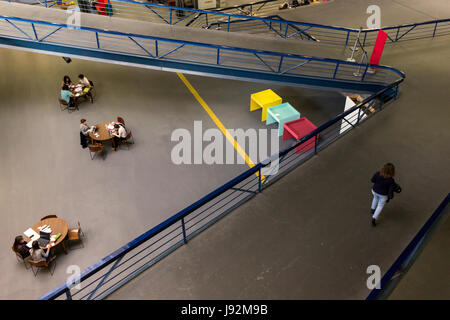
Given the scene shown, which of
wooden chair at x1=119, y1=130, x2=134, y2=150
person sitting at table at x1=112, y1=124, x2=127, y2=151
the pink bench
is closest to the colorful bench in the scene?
the pink bench

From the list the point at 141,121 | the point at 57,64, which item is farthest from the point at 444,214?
the point at 57,64

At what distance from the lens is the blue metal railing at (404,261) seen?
459 cm

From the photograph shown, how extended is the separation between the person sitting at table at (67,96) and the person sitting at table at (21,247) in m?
5.28

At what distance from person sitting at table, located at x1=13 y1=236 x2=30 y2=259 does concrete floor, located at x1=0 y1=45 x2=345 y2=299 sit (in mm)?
439

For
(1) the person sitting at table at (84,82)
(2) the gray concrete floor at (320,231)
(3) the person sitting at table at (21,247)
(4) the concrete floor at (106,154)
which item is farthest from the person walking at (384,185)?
(1) the person sitting at table at (84,82)

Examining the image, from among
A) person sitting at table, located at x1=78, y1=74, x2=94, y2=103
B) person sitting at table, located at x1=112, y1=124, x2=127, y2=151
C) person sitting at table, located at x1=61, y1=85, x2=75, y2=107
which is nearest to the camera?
person sitting at table, located at x1=112, y1=124, x2=127, y2=151

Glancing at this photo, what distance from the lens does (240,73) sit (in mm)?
9789

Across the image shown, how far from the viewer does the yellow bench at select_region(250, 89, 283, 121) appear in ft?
38.8

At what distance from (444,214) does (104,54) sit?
8.18 metres

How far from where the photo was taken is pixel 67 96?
38.3ft

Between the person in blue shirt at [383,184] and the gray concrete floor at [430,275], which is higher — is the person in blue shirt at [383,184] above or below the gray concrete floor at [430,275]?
above

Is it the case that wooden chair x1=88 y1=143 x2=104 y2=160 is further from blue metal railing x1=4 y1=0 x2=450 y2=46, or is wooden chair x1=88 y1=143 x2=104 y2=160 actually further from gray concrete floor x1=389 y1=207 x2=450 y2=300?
gray concrete floor x1=389 y1=207 x2=450 y2=300

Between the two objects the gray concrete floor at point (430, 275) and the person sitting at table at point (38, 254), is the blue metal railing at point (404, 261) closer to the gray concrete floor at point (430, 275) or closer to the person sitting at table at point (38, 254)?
the gray concrete floor at point (430, 275)
